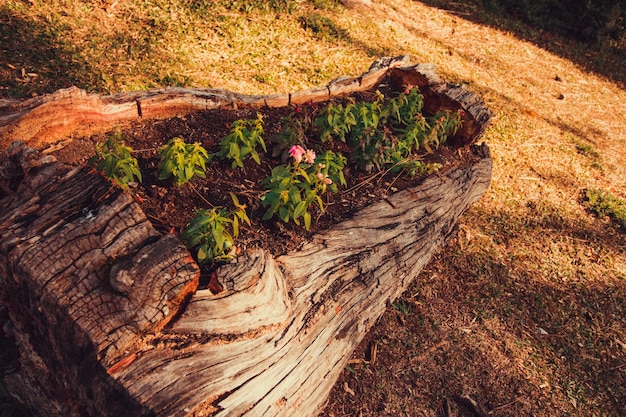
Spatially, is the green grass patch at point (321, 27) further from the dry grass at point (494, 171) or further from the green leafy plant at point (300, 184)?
the green leafy plant at point (300, 184)

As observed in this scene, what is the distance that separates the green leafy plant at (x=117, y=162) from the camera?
2547 mm

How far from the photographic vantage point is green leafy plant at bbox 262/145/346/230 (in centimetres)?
269

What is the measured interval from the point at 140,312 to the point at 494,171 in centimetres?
458

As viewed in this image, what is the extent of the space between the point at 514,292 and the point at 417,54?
4.51 metres

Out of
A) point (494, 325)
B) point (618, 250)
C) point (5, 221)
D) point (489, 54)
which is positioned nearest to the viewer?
point (5, 221)

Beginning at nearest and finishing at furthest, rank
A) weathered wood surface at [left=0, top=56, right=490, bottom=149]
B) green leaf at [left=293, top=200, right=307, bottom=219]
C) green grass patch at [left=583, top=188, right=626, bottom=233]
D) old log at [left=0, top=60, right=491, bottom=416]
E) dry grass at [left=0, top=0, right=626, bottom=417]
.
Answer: old log at [left=0, top=60, right=491, bottom=416] < green leaf at [left=293, top=200, right=307, bottom=219] < weathered wood surface at [left=0, top=56, right=490, bottom=149] < dry grass at [left=0, top=0, right=626, bottom=417] < green grass patch at [left=583, top=188, right=626, bottom=233]

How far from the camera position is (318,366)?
2.59m

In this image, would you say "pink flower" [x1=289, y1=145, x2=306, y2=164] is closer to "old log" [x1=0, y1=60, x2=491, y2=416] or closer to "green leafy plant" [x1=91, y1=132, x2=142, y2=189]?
"old log" [x1=0, y1=60, x2=491, y2=416]

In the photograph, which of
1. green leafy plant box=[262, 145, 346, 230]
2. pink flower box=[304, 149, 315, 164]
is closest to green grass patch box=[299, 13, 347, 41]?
green leafy plant box=[262, 145, 346, 230]

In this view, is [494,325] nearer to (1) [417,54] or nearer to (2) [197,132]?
(2) [197,132]

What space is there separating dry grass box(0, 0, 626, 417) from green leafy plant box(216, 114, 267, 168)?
Answer: 5.18 feet

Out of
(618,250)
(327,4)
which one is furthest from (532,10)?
(618,250)

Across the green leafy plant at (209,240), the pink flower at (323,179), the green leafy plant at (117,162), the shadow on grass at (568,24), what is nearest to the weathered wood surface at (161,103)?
the green leafy plant at (117,162)

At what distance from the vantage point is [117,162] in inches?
100
